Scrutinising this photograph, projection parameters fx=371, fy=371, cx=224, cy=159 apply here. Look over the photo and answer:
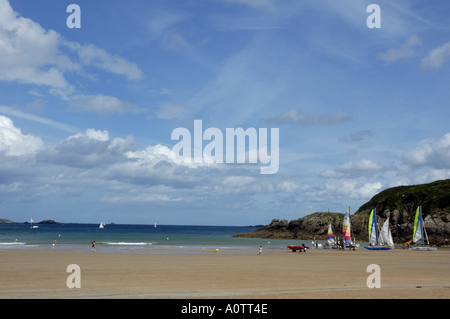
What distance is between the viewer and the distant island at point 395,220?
83062 mm

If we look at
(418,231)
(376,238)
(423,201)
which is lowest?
(376,238)

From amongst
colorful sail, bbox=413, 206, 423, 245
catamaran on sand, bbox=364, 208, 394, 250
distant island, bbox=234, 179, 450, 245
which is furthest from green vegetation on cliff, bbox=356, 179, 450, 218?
catamaran on sand, bbox=364, 208, 394, 250

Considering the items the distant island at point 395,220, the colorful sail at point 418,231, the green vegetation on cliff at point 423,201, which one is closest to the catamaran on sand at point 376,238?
the colorful sail at point 418,231

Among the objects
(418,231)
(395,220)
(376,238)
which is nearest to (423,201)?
(395,220)

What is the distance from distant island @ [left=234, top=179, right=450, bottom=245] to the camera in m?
83.1

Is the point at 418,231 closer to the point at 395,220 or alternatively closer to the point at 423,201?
the point at 395,220

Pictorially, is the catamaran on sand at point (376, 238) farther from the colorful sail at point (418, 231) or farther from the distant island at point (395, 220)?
the distant island at point (395, 220)

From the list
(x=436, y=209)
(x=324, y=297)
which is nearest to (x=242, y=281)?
(x=324, y=297)

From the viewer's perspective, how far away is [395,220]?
94.1m

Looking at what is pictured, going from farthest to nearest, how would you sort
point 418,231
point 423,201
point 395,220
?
point 423,201
point 395,220
point 418,231

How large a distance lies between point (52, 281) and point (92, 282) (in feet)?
7.70

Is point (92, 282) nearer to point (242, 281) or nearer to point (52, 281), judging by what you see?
point (52, 281)
